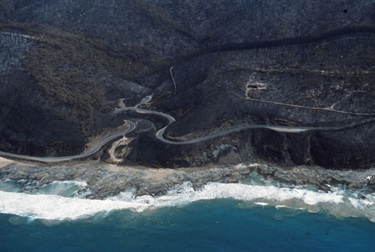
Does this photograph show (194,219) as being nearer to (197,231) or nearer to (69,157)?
(197,231)

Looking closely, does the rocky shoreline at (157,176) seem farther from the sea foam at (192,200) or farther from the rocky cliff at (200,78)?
the rocky cliff at (200,78)

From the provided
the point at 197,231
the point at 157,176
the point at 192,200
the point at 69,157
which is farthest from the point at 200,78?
the point at 197,231

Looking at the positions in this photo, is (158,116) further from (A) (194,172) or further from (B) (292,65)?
(B) (292,65)

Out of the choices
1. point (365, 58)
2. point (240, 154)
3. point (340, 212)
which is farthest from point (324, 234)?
point (365, 58)

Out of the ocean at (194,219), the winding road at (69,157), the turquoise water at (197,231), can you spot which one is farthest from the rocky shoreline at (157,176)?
the turquoise water at (197,231)

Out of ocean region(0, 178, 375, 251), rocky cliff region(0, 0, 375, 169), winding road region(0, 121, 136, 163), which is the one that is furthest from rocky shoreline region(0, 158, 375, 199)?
rocky cliff region(0, 0, 375, 169)

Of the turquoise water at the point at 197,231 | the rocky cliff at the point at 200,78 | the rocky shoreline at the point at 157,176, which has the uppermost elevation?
the rocky cliff at the point at 200,78

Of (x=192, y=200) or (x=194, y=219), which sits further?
(x=192, y=200)
